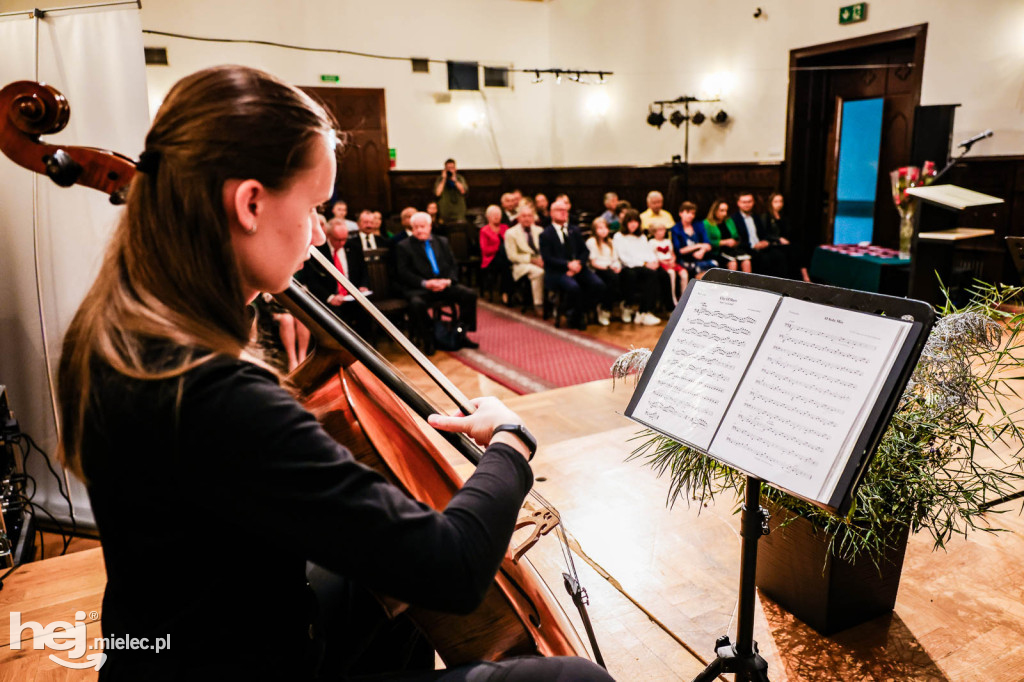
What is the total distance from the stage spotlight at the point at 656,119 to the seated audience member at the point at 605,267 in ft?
12.7

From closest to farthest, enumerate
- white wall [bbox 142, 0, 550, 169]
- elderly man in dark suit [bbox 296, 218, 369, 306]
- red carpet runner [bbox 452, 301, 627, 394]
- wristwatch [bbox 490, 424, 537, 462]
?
1. wristwatch [bbox 490, 424, 537, 462]
2. red carpet runner [bbox 452, 301, 627, 394]
3. elderly man in dark suit [bbox 296, 218, 369, 306]
4. white wall [bbox 142, 0, 550, 169]

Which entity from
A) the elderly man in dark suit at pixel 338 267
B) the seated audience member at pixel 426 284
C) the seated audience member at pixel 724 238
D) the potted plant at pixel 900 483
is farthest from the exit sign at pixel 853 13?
the potted plant at pixel 900 483

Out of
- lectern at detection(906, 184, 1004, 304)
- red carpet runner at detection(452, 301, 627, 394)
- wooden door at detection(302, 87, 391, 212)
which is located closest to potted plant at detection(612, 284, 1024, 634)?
red carpet runner at detection(452, 301, 627, 394)

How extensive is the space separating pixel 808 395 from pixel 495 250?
21.6ft

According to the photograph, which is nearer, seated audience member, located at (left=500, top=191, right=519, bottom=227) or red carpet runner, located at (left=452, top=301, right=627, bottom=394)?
red carpet runner, located at (left=452, top=301, right=627, bottom=394)

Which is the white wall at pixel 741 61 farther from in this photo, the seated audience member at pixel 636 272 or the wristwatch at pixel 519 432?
the wristwatch at pixel 519 432

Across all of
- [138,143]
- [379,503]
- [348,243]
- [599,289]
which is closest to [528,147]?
[599,289]

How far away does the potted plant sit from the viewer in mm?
1627

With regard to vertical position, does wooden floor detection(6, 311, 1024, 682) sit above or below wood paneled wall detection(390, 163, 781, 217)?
below

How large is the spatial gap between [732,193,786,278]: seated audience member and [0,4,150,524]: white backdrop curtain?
6.44 metres

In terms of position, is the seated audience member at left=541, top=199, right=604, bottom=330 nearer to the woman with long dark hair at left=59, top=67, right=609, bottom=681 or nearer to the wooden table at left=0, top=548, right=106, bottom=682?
the wooden table at left=0, top=548, right=106, bottom=682

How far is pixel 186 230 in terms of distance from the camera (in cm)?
76

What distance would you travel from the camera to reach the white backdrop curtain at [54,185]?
2.53m

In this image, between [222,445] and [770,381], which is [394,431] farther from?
[770,381]
